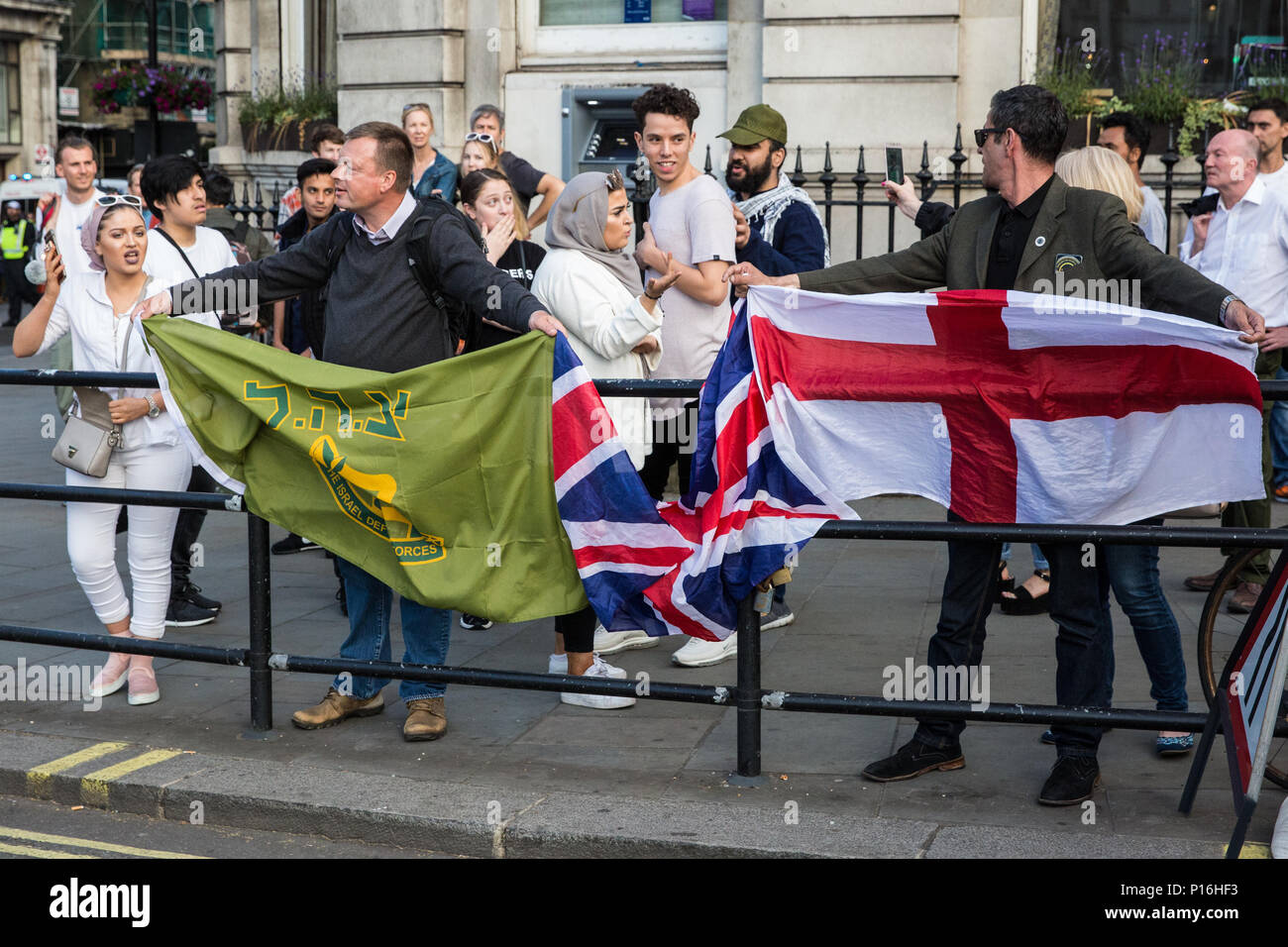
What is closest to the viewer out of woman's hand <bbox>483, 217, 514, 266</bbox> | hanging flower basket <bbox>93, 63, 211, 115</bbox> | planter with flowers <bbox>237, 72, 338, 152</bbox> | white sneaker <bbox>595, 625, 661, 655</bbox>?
white sneaker <bbox>595, 625, 661, 655</bbox>

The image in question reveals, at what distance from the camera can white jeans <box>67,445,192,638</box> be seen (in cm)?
589

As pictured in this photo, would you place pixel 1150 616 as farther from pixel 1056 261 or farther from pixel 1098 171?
pixel 1098 171

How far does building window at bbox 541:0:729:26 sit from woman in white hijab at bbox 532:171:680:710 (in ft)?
22.0

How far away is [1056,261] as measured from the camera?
15.3 ft

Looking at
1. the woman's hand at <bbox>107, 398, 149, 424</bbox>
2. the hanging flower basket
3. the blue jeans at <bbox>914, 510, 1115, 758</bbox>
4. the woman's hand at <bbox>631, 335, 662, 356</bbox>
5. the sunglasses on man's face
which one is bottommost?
the blue jeans at <bbox>914, 510, 1115, 758</bbox>

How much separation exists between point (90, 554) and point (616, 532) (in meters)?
2.37

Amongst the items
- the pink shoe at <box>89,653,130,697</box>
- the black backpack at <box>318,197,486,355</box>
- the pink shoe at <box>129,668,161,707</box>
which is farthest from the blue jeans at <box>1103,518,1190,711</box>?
the pink shoe at <box>89,653,130,697</box>

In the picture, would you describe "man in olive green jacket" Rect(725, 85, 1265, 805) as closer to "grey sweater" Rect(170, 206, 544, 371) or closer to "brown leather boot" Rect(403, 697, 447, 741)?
"grey sweater" Rect(170, 206, 544, 371)

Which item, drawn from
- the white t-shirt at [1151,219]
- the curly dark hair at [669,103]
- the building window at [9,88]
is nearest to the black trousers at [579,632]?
the curly dark hair at [669,103]

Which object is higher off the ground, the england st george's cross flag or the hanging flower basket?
the hanging flower basket

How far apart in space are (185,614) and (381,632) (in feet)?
6.30

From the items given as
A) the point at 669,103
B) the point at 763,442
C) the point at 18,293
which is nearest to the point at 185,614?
the point at 669,103

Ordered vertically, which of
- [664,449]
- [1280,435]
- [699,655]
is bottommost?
[699,655]
